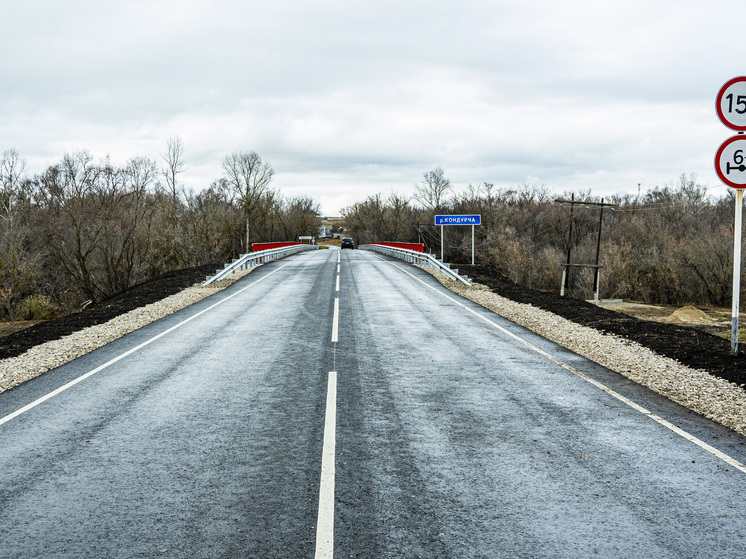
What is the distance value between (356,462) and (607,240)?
5376 cm

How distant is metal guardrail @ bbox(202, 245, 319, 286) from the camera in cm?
2401

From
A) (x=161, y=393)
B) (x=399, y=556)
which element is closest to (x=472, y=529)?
(x=399, y=556)

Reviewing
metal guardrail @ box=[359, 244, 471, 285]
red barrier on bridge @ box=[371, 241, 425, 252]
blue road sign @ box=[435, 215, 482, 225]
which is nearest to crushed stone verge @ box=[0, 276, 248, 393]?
metal guardrail @ box=[359, 244, 471, 285]

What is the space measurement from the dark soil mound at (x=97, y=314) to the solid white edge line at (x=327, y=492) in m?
7.72

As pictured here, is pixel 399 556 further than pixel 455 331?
No

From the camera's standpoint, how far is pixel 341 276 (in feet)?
85.1

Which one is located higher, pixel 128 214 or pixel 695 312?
pixel 128 214

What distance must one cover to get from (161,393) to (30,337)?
7.01 m

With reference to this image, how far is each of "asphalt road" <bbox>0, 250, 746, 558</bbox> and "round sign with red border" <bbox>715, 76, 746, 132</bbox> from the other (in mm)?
4448

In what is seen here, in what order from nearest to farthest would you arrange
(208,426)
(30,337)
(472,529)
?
(472,529), (208,426), (30,337)

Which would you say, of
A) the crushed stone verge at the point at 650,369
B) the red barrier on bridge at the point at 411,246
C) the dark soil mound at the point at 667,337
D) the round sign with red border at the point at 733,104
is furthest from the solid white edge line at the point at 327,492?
the red barrier on bridge at the point at 411,246

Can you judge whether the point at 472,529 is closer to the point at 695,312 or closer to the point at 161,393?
the point at 161,393

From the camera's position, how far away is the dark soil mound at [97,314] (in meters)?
12.0

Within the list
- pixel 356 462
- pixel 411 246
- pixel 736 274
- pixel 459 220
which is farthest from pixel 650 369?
pixel 411 246
